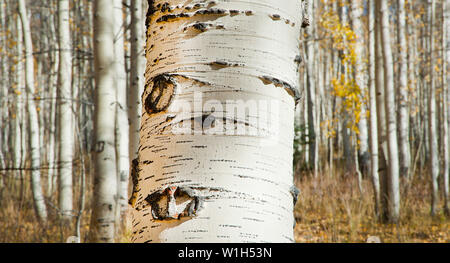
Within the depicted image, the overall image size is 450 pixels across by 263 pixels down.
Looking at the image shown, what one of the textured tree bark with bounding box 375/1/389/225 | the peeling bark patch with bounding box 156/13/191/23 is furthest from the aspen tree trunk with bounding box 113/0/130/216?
the peeling bark patch with bounding box 156/13/191/23

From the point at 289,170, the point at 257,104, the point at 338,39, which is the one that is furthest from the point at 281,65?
the point at 338,39

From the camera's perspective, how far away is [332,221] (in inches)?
188

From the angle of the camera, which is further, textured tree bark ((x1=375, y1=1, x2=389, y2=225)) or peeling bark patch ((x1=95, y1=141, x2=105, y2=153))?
textured tree bark ((x1=375, y1=1, x2=389, y2=225))

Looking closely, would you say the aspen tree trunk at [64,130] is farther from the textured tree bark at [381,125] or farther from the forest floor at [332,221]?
the textured tree bark at [381,125]

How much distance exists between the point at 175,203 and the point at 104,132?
277cm

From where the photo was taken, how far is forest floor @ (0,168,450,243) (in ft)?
14.0

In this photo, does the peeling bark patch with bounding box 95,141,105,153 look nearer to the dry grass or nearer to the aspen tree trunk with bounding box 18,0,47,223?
the dry grass

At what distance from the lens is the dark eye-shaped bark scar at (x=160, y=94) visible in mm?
769

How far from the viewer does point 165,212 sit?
72cm

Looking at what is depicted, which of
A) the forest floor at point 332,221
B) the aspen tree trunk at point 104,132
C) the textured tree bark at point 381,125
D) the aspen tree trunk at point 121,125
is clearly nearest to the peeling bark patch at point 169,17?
the aspen tree trunk at point 104,132
